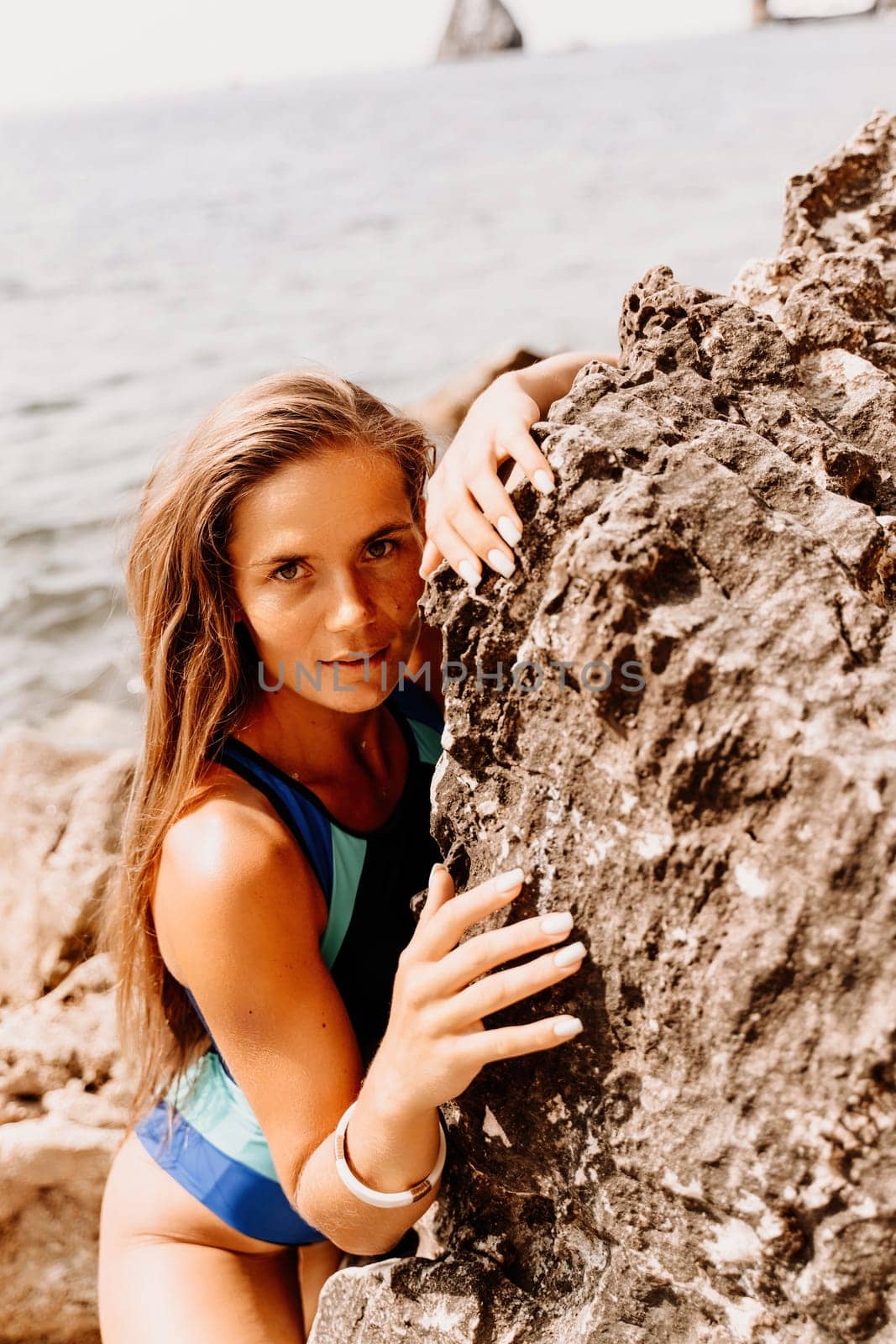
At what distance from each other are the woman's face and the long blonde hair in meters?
0.04

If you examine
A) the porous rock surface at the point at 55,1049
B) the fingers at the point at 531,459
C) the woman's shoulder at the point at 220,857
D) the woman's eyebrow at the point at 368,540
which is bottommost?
the porous rock surface at the point at 55,1049

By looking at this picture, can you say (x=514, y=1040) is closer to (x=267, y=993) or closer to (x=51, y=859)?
(x=267, y=993)

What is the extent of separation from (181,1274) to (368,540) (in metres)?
1.47

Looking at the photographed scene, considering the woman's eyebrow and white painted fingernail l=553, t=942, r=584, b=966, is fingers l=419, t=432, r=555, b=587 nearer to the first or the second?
A: the woman's eyebrow

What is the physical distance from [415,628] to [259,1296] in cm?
134

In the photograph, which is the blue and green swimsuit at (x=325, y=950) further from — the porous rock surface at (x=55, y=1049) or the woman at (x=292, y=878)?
the porous rock surface at (x=55, y=1049)

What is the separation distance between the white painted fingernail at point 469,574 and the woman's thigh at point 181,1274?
1.49 m

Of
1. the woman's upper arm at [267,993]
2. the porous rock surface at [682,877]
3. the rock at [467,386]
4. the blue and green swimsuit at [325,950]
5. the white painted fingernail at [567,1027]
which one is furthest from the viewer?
the rock at [467,386]

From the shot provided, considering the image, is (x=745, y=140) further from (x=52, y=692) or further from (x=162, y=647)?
(x=162, y=647)

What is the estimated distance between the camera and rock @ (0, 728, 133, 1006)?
3.24 meters

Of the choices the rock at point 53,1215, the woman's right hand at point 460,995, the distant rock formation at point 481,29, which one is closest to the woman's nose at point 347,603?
the woman's right hand at point 460,995

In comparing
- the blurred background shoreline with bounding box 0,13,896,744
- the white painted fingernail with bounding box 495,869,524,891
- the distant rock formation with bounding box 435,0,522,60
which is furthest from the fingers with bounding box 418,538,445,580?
the distant rock formation with bounding box 435,0,522,60

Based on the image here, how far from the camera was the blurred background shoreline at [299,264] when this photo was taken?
8953 millimetres

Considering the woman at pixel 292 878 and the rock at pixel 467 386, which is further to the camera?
the rock at pixel 467 386
